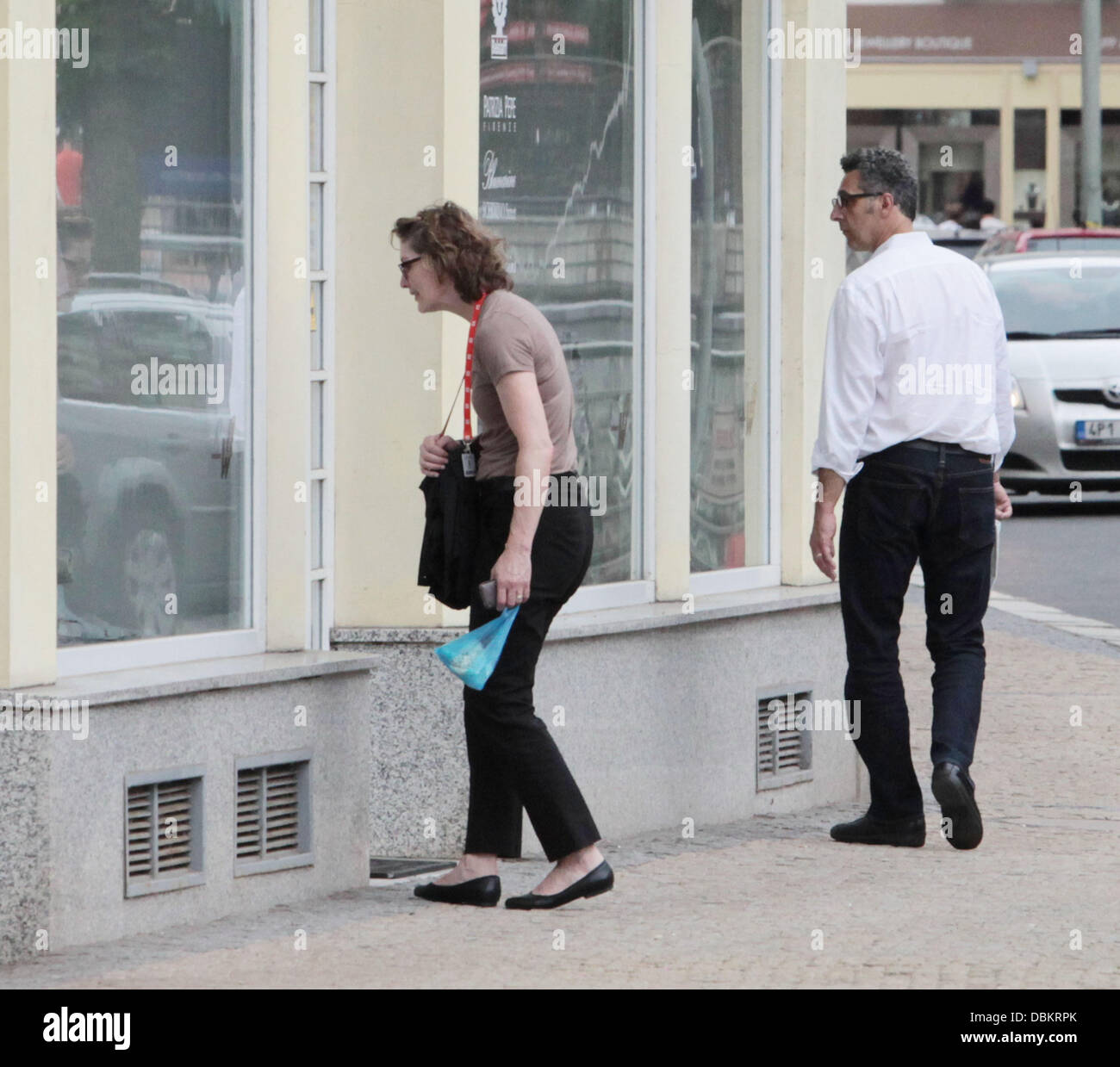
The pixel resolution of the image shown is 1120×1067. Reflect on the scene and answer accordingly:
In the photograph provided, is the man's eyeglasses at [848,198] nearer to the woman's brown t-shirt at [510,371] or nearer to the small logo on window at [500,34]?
the small logo on window at [500,34]

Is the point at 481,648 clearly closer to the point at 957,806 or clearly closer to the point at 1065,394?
the point at 957,806

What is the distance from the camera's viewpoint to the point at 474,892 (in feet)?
21.1

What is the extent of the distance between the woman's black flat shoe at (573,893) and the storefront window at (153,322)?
110 cm

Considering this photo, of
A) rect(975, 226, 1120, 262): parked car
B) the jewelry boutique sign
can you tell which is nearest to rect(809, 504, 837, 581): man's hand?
rect(975, 226, 1120, 262): parked car

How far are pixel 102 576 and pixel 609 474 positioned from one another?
203 cm

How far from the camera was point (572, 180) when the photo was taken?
7.76 metres

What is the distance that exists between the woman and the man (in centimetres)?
121

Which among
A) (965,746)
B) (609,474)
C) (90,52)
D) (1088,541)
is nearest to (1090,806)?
(965,746)

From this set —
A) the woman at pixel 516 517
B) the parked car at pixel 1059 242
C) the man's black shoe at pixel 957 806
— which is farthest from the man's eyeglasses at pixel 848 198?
the parked car at pixel 1059 242

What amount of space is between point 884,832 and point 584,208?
2.09 metres

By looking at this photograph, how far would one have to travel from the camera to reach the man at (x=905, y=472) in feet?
23.5

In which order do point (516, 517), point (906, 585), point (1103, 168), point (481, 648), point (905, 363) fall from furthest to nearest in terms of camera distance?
1. point (1103, 168)
2. point (906, 585)
3. point (905, 363)
4. point (481, 648)
5. point (516, 517)

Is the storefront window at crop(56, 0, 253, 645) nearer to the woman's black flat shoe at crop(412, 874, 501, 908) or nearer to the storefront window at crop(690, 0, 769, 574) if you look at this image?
the woman's black flat shoe at crop(412, 874, 501, 908)

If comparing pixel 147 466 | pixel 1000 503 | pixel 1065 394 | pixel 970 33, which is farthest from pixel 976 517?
pixel 970 33
